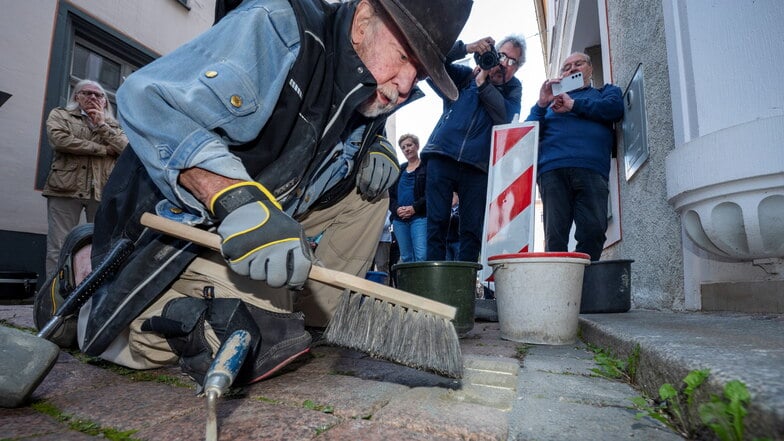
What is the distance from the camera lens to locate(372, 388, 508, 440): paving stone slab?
0.90m

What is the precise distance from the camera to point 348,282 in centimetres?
125

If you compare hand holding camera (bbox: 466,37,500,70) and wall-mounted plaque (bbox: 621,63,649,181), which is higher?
hand holding camera (bbox: 466,37,500,70)

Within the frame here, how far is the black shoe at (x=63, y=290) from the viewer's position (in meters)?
1.78

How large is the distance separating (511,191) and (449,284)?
1594 mm

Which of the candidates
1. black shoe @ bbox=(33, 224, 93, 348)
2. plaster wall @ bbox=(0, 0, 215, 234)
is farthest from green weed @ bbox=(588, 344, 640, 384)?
plaster wall @ bbox=(0, 0, 215, 234)

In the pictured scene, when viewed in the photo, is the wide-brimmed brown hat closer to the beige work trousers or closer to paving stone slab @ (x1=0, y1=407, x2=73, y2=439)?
the beige work trousers

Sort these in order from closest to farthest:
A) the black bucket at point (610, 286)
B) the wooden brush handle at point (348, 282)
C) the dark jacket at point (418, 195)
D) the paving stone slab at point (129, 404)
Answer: the paving stone slab at point (129, 404)
the wooden brush handle at point (348, 282)
the black bucket at point (610, 286)
the dark jacket at point (418, 195)

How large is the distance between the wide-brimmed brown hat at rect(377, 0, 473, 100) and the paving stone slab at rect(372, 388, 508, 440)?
116cm

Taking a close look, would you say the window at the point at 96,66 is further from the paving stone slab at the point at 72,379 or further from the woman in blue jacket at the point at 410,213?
→ the paving stone slab at the point at 72,379

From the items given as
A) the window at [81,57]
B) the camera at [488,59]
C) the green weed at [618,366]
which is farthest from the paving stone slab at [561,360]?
the window at [81,57]

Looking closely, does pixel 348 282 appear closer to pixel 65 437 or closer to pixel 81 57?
pixel 65 437

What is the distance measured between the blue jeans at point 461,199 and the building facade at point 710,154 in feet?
3.81

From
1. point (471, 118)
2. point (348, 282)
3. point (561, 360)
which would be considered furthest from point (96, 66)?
point (561, 360)

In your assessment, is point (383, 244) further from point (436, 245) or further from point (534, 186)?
point (534, 186)
